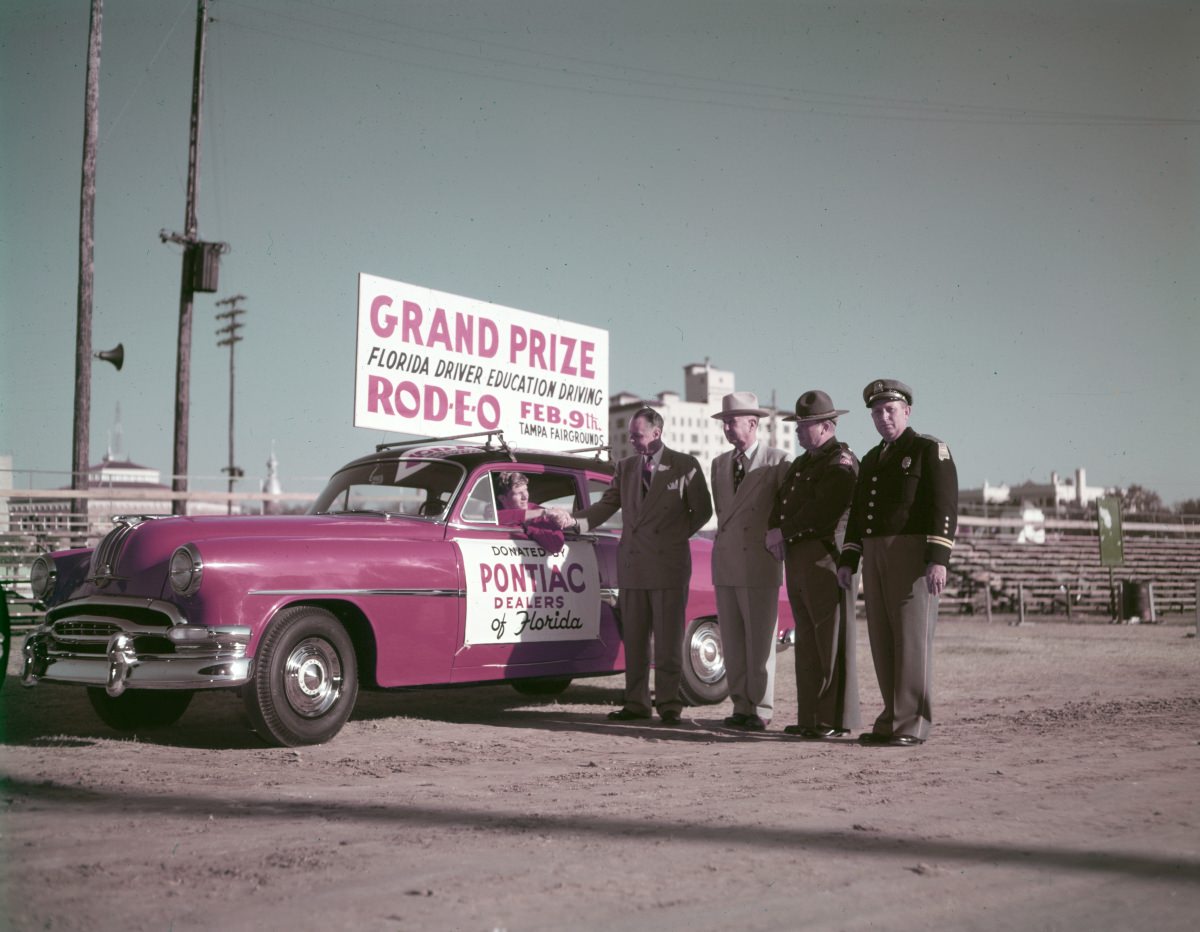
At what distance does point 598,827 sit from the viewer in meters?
4.15

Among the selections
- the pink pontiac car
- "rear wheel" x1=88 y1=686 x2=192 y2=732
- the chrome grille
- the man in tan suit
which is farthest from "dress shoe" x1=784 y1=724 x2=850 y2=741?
the chrome grille

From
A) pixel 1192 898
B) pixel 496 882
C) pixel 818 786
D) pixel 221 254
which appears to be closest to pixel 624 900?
pixel 496 882

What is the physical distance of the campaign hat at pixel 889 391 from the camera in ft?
21.2

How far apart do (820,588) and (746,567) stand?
22.2 inches

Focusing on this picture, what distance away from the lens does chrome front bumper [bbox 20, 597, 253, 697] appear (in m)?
5.67

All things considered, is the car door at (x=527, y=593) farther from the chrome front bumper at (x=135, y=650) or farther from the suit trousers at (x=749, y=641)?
the chrome front bumper at (x=135, y=650)

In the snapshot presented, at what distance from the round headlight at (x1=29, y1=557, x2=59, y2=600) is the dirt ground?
821 mm

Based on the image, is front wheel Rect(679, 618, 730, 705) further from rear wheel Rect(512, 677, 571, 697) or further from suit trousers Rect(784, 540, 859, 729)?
suit trousers Rect(784, 540, 859, 729)

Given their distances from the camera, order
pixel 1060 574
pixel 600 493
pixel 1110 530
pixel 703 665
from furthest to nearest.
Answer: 1. pixel 1060 574
2. pixel 1110 530
3. pixel 703 665
4. pixel 600 493

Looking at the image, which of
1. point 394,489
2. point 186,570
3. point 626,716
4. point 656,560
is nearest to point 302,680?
point 186,570

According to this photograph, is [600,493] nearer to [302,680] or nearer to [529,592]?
[529,592]

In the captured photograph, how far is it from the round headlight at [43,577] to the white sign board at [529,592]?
7.78 ft

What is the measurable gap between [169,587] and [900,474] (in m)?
3.98

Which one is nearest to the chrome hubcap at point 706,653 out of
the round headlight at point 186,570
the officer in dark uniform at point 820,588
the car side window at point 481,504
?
the officer in dark uniform at point 820,588
